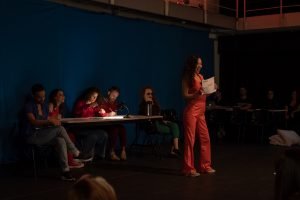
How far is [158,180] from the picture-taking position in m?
5.55

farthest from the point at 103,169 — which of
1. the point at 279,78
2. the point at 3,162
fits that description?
the point at 279,78

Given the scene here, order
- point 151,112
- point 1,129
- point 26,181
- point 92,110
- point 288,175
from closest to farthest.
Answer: point 288,175 < point 26,181 < point 1,129 < point 92,110 < point 151,112

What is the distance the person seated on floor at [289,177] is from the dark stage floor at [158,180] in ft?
8.41

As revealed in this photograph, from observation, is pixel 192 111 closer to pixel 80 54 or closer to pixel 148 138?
pixel 80 54

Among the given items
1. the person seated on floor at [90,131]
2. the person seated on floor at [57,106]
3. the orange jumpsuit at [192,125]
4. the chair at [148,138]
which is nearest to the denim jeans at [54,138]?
the person seated on floor at [57,106]

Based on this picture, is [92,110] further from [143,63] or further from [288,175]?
[288,175]

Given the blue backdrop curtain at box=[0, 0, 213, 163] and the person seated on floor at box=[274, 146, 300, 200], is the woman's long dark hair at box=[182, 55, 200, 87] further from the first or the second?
the person seated on floor at box=[274, 146, 300, 200]

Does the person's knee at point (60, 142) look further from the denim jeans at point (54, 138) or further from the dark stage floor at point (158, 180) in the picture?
the dark stage floor at point (158, 180)

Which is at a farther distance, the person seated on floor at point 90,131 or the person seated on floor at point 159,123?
the person seated on floor at point 159,123

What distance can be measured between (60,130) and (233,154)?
3176mm

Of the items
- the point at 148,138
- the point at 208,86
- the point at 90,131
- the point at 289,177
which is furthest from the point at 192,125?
the point at 289,177

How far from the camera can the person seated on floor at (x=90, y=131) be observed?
665 centimetres

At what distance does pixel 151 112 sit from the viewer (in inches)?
292

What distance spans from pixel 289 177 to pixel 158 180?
11.4ft
